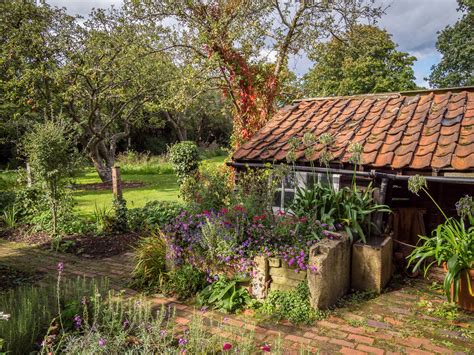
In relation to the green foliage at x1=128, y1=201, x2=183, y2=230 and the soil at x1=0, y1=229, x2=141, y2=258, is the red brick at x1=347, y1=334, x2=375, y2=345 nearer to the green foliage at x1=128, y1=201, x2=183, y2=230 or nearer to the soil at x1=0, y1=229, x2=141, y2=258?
the soil at x1=0, y1=229, x2=141, y2=258

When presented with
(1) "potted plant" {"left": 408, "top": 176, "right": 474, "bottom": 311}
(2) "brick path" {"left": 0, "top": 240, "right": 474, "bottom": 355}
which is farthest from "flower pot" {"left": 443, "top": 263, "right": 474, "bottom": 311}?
(2) "brick path" {"left": 0, "top": 240, "right": 474, "bottom": 355}

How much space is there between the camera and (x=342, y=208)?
523 cm

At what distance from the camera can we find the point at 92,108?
14.7 m

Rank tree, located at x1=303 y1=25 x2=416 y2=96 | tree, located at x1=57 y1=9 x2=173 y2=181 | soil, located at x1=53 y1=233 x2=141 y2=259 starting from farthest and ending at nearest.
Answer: tree, located at x1=303 y1=25 x2=416 y2=96 < tree, located at x1=57 y1=9 x2=173 y2=181 < soil, located at x1=53 y1=233 x2=141 y2=259

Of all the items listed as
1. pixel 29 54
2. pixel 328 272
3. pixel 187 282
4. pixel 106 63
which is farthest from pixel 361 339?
pixel 29 54

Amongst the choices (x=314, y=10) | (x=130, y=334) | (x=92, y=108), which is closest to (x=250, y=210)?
(x=130, y=334)

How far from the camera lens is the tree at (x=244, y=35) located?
1052 centimetres

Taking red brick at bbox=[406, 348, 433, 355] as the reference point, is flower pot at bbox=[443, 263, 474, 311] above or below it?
above

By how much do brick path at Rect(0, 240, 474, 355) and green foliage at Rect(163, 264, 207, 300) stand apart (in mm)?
175

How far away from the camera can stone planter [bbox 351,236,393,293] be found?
184 inches

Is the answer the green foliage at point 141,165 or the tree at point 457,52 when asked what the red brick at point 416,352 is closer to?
the green foliage at point 141,165

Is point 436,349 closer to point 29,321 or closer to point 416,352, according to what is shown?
point 416,352

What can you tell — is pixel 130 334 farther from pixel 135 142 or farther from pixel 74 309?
pixel 135 142

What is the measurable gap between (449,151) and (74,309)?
545 cm
